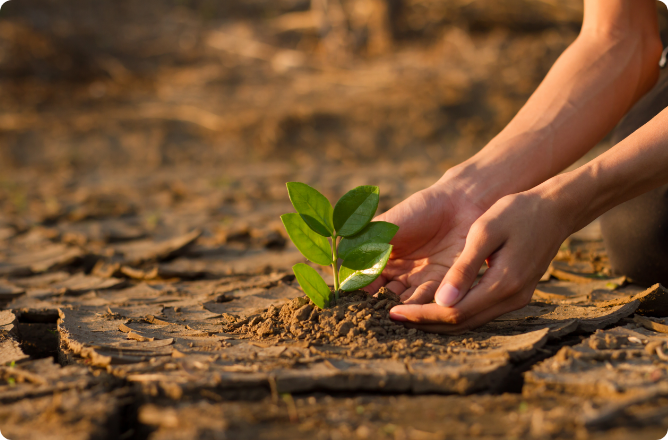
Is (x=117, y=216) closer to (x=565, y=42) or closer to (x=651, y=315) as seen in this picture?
(x=651, y=315)

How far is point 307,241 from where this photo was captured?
150cm

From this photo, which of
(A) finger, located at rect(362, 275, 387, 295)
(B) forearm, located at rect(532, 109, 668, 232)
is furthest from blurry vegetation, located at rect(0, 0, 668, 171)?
(B) forearm, located at rect(532, 109, 668, 232)

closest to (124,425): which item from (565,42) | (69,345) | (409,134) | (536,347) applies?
(69,345)

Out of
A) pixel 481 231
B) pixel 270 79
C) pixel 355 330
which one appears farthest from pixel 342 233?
pixel 270 79

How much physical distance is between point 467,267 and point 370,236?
0.92 ft

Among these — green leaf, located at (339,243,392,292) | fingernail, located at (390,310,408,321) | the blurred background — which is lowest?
fingernail, located at (390,310,408,321)

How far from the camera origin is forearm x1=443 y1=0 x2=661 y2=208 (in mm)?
1906

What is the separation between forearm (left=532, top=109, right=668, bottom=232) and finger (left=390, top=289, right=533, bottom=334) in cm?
26

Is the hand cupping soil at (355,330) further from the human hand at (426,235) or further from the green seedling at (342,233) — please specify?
the human hand at (426,235)

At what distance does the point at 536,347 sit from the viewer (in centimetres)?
131

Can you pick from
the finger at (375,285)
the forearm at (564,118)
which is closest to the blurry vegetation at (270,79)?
the forearm at (564,118)

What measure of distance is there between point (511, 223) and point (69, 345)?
126 centimetres

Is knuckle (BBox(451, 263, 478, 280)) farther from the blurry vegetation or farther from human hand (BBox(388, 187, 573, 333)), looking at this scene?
the blurry vegetation

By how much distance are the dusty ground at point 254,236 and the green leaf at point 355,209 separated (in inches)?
8.4
